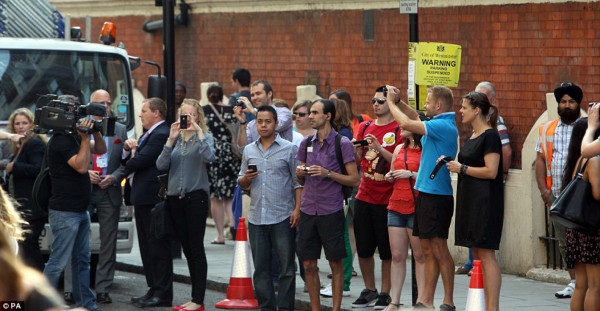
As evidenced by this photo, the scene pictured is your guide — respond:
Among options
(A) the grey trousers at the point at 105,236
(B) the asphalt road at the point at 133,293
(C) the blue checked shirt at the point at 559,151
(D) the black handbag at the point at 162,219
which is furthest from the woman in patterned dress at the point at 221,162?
(C) the blue checked shirt at the point at 559,151

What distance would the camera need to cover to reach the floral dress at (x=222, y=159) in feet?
47.3

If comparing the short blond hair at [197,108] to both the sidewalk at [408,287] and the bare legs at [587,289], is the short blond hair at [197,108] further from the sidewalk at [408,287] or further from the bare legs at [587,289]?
the bare legs at [587,289]

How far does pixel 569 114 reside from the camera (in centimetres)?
991

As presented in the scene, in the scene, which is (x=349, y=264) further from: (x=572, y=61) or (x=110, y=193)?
(x=572, y=61)

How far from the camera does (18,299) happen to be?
2.95m

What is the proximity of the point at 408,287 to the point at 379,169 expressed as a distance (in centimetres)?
176

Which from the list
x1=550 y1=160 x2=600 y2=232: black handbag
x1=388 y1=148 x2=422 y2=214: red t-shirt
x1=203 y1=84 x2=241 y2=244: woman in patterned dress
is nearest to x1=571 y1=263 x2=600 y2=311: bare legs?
x1=550 y1=160 x2=600 y2=232: black handbag

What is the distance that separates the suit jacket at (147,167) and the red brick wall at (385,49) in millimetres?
4039

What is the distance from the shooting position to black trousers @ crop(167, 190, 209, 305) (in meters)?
10.1

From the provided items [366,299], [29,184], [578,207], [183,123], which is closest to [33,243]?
[29,184]

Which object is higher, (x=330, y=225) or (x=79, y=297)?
(x=330, y=225)

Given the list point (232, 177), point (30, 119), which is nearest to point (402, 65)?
point (232, 177)

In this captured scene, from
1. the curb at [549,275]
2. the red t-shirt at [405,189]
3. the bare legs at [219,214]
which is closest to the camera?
the red t-shirt at [405,189]

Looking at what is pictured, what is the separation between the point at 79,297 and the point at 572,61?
5.49 m
